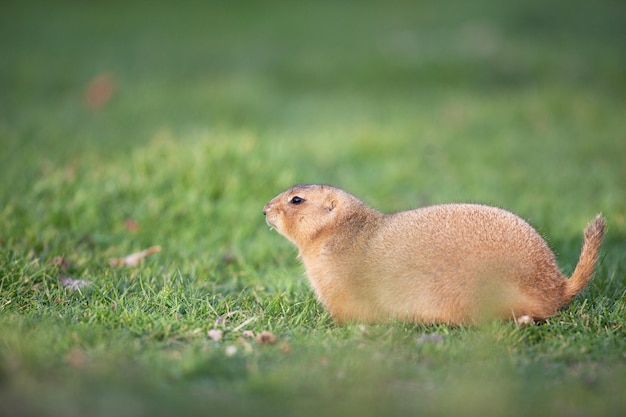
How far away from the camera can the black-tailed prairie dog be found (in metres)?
4.12

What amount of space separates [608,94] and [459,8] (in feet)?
20.5

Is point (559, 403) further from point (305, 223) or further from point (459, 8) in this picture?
point (459, 8)

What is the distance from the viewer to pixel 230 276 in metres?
5.52

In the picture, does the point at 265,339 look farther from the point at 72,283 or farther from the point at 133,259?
the point at 133,259

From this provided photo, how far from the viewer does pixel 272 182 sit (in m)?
7.37

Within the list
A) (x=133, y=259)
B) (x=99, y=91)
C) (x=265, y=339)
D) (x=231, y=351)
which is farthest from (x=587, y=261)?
(x=99, y=91)

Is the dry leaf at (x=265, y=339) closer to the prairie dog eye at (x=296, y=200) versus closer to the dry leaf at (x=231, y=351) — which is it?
the dry leaf at (x=231, y=351)

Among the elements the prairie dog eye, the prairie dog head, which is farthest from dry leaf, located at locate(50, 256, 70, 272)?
the prairie dog eye

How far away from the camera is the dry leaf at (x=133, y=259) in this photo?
5469 millimetres

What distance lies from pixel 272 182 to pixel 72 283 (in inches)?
110

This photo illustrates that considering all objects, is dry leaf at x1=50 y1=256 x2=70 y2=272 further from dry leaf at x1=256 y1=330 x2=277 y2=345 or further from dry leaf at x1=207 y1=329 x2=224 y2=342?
dry leaf at x1=256 y1=330 x2=277 y2=345

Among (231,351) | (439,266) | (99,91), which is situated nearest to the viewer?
(231,351)

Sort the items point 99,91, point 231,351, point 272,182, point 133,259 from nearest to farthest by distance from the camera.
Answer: point 231,351 < point 133,259 < point 272,182 < point 99,91

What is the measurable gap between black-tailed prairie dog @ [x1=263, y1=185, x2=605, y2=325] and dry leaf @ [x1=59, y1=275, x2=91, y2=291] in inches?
54.4
